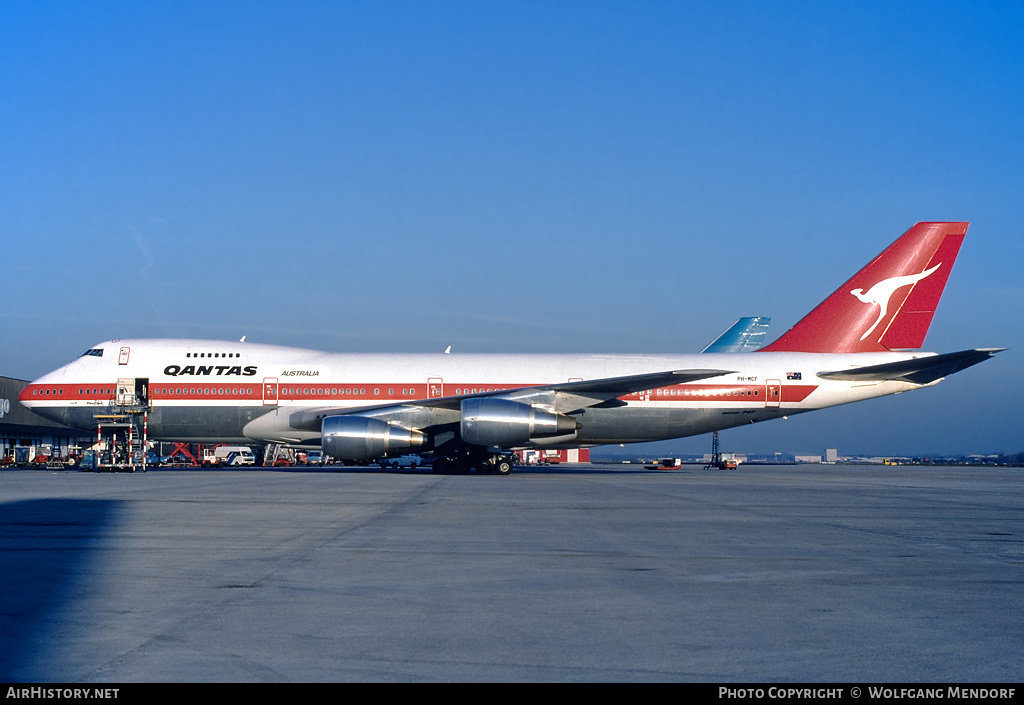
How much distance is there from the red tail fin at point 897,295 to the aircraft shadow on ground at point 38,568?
934 inches

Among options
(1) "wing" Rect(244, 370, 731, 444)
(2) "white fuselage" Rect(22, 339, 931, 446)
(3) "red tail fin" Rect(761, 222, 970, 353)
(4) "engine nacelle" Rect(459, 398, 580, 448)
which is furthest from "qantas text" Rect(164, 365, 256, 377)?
(3) "red tail fin" Rect(761, 222, 970, 353)

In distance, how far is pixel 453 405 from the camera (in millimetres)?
26000

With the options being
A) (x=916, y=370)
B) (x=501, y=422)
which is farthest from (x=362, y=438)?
(x=916, y=370)

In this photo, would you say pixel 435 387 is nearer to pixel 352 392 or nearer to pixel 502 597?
pixel 352 392

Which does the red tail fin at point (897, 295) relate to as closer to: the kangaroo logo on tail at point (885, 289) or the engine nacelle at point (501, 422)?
the kangaroo logo on tail at point (885, 289)

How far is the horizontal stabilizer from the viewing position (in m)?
25.0

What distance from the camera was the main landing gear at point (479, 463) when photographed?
90.5ft

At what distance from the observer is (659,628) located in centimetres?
484

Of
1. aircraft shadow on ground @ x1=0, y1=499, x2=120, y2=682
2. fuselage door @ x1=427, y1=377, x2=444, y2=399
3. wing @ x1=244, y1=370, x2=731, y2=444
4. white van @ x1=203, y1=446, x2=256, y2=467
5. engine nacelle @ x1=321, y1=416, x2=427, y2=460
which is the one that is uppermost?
fuselage door @ x1=427, y1=377, x2=444, y2=399

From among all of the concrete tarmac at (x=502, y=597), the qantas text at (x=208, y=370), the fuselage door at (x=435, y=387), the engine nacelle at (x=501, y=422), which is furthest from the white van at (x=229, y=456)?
the concrete tarmac at (x=502, y=597)

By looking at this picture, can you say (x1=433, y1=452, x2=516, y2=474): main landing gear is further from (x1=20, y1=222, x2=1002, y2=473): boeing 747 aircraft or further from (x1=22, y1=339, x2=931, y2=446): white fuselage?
(x1=22, y1=339, x2=931, y2=446): white fuselage

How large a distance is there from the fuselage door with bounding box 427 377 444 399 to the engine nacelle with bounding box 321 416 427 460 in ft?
8.57
